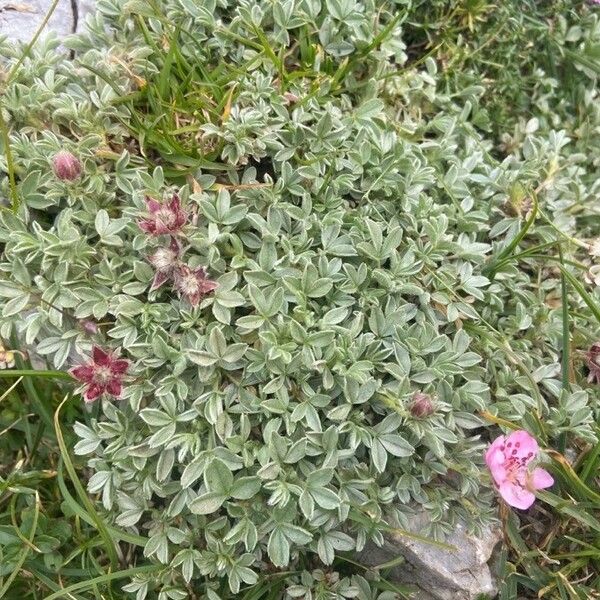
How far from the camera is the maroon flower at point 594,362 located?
3.08 m

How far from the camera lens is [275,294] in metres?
2.72

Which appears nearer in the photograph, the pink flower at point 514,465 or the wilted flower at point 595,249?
the pink flower at point 514,465

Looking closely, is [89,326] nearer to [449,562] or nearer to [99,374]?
[99,374]

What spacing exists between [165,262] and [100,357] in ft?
1.46

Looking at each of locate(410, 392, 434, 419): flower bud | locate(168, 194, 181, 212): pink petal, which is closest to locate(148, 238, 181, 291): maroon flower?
locate(168, 194, 181, 212): pink petal

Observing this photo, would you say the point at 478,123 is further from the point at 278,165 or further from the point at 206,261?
the point at 206,261

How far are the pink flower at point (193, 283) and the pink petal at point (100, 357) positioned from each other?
1.26 feet

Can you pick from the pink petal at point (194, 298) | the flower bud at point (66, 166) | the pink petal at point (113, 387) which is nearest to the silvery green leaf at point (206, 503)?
the pink petal at point (113, 387)

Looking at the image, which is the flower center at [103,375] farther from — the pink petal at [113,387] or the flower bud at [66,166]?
the flower bud at [66,166]

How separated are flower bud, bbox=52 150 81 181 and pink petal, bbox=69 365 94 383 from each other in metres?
0.80

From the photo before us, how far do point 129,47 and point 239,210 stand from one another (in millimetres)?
1018

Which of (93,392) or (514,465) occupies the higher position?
(514,465)

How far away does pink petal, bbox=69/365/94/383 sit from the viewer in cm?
268

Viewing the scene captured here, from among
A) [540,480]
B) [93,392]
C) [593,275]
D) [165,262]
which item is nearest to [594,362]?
[593,275]
